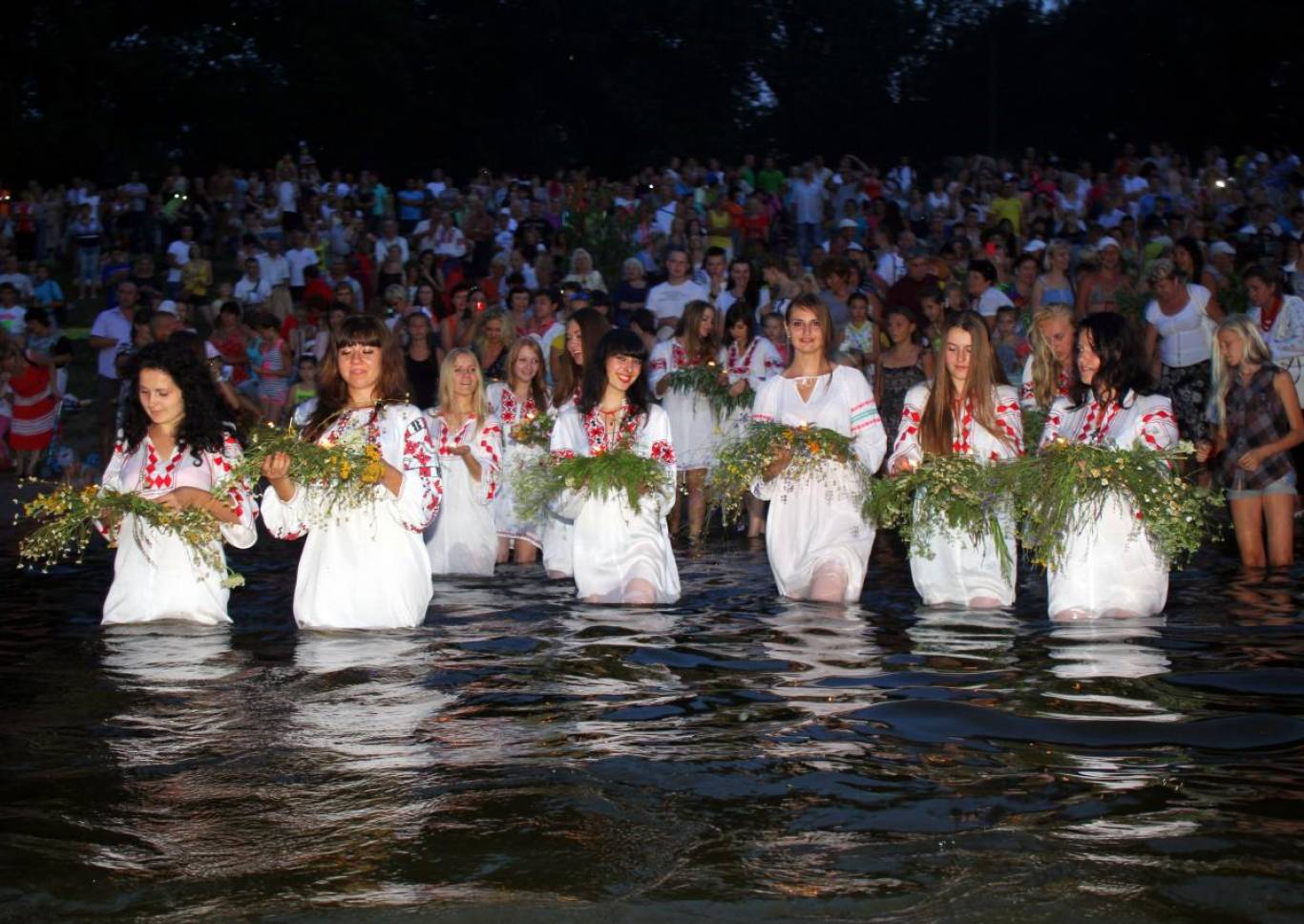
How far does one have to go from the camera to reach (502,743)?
7570mm

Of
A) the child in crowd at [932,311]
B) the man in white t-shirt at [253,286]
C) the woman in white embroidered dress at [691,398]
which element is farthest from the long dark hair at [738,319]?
the man in white t-shirt at [253,286]

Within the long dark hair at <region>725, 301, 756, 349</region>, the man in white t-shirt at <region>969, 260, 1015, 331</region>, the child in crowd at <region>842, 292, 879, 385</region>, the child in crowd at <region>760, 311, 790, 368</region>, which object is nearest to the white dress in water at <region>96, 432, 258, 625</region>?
the long dark hair at <region>725, 301, 756, 349</region>

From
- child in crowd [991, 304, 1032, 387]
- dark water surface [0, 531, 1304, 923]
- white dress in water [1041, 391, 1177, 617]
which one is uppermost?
child in crowd [991, 304, 1032, 387]

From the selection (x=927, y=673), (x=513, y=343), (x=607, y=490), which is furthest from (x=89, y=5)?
(x=927, y=673)

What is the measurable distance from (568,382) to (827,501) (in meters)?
2.30

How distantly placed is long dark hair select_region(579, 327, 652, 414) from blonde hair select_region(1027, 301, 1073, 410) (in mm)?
2428

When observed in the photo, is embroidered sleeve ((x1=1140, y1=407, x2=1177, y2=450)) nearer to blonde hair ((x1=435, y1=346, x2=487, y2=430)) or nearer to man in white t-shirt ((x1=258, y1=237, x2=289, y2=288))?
blonde hair ((x1=435, y1=346, x2=487, y2=430))

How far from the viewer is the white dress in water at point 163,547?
9867 millimetres

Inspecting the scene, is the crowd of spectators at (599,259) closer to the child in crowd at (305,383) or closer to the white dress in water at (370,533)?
the child in crowd at (305,383)

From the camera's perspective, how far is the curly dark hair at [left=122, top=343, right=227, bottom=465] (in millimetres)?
9875

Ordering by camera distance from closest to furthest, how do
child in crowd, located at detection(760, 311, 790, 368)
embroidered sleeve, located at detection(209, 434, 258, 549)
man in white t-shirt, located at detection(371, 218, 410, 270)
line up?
embroidered sleeve, located at detection(209, 434, 258, 549) → child in crowd, located at detection(760, 311, 790, 368) → man in white t-shirt, located at detection(371, 218, 410, 270)

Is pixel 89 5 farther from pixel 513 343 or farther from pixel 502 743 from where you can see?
pixel 502 743

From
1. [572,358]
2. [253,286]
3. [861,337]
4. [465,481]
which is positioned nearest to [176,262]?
[253,286]

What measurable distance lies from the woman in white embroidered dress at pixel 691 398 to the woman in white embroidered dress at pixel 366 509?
21.4 feet
